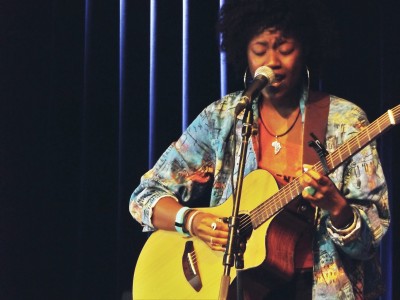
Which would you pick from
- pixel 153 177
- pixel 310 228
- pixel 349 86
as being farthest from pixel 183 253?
pixel 349 86

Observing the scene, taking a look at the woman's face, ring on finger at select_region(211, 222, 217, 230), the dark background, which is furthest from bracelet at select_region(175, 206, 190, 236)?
the dark background

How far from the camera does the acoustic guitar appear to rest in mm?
2018

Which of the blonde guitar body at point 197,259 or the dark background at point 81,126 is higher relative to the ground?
the dark background at point 81,126

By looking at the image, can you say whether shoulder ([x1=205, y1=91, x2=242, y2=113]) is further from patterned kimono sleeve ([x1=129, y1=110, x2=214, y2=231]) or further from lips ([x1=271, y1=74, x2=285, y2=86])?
lips ([x1=271, y1=74, x2=285, y2=86])

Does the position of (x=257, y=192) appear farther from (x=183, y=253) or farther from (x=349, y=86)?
(x=349, y=86)

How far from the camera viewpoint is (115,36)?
3.23m

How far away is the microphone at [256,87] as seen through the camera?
1.92m

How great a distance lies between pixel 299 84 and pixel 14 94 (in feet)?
4.31

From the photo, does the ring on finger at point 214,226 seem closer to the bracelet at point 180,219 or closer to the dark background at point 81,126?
the bracelet at point 180,219

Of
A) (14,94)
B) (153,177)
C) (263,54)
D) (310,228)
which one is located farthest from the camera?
(14,94)

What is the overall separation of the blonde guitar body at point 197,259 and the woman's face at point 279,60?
28cm

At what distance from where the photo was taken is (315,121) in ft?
7.38

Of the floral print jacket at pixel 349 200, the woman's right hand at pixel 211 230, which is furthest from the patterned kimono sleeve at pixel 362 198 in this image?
the woman's right hand at pixel 211 230

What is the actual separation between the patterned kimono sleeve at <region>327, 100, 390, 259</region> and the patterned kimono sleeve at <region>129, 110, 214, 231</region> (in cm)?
55
